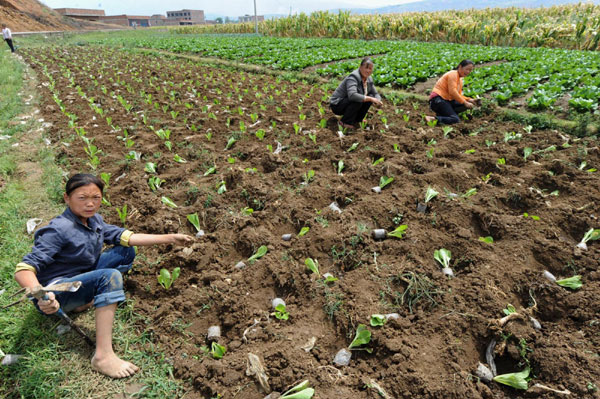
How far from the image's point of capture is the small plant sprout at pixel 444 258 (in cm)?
284

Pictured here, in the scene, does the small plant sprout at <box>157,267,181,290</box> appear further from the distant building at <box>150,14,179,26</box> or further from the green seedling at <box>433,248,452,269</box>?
the distant building at <box>150,14,179,26</box>

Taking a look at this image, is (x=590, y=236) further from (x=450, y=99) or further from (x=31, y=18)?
(x=31, y=18)

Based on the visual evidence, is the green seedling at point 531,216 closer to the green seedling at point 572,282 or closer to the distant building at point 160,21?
the green seedling at point 572,282

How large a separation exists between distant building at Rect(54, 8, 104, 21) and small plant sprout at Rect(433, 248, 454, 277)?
9419 centimetres

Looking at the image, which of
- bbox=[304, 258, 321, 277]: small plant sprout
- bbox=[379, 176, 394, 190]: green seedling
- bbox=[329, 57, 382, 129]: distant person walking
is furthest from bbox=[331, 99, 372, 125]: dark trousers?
bbox=[304, 258, 321, 277]: small plant sprout

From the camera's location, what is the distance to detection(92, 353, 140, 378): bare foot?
2.19 m

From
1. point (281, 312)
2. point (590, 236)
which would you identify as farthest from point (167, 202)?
point (590, 236)

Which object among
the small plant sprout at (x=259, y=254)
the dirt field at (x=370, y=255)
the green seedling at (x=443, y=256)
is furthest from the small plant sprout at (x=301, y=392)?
the green seedling at (x=443, y=256)

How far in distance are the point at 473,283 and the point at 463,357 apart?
2.27 ft

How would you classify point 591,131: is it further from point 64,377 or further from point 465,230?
point 64,377

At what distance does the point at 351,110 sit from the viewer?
A: 615 cm

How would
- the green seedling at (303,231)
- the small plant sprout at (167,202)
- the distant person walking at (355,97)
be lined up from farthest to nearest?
the distant person walking at (355,97) < the small plant sprout at (167,202) < the green seedling at (303,231)

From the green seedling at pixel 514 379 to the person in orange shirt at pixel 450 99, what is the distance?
5167 millimetres

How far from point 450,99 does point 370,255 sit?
15.8 feet
